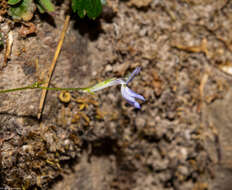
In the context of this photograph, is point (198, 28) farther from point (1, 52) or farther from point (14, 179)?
point (14, 179)

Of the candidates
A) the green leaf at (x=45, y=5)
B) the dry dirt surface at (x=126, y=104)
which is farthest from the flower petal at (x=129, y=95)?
the green leaf at (x=45, y=5)

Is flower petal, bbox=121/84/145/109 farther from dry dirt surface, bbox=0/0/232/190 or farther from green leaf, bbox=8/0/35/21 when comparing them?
green leaf, bbox=8/0/35/21

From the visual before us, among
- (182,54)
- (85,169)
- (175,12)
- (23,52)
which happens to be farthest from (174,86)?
(23,52)

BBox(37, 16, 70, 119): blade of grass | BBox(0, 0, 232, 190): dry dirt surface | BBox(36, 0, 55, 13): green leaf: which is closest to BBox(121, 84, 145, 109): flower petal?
BBox(0, 0, 232, 190): dry dirt surface

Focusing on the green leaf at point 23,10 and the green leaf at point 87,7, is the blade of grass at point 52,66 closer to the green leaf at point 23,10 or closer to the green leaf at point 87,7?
the green leaf at point 87,7

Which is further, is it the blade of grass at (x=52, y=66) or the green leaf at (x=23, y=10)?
the blade of grass at (x=52, y=66)

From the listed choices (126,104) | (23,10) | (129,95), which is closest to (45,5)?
(23,10)

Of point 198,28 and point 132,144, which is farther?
point 198,28
